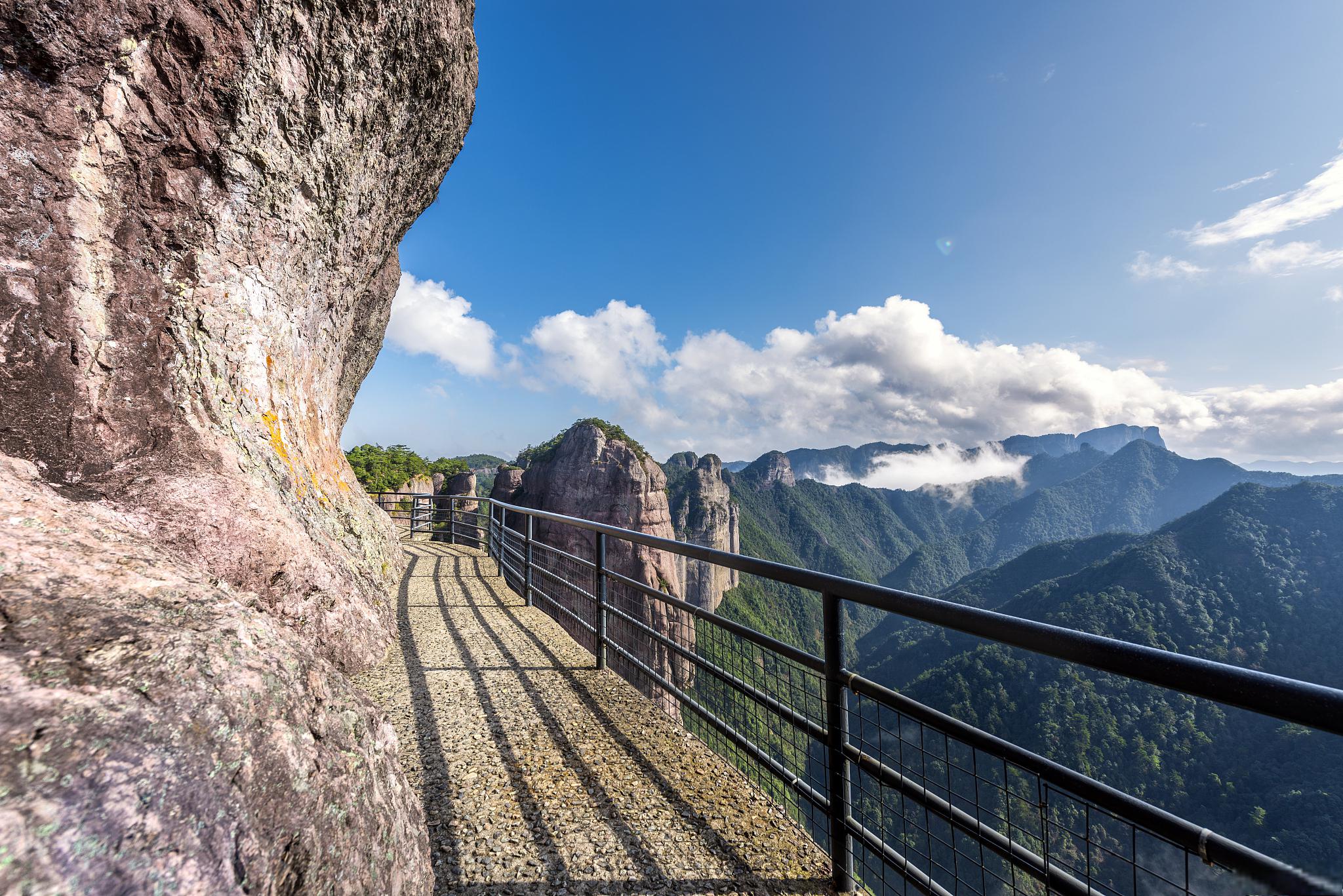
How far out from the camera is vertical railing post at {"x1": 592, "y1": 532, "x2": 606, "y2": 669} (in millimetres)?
3869

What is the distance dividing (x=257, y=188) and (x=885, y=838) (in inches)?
206

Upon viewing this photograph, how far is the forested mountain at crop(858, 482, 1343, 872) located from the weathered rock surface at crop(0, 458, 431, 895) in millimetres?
25499

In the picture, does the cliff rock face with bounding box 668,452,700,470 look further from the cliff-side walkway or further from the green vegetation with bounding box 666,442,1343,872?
the cliff-side walkway

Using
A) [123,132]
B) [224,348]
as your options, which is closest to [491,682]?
[224,348]

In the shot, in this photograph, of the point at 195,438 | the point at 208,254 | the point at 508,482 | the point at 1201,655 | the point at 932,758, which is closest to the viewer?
the point at 932,758

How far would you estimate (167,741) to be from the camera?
1.09 m

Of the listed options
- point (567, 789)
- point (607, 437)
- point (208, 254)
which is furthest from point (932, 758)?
point (607, 437)

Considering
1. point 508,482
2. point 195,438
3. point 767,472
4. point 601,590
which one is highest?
point 767,472

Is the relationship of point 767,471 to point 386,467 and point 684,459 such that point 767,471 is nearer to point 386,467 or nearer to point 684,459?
point 684,459

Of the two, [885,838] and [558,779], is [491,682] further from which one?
[885,838]

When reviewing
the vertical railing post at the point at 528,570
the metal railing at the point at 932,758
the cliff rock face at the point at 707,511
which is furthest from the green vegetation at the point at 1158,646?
the vertical railing post at the point at 528,570

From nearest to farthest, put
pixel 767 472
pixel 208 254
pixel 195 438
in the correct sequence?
pixel 195 438, pixel 208 254, pixel 767 472

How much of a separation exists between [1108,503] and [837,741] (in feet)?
749

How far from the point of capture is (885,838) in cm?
201
